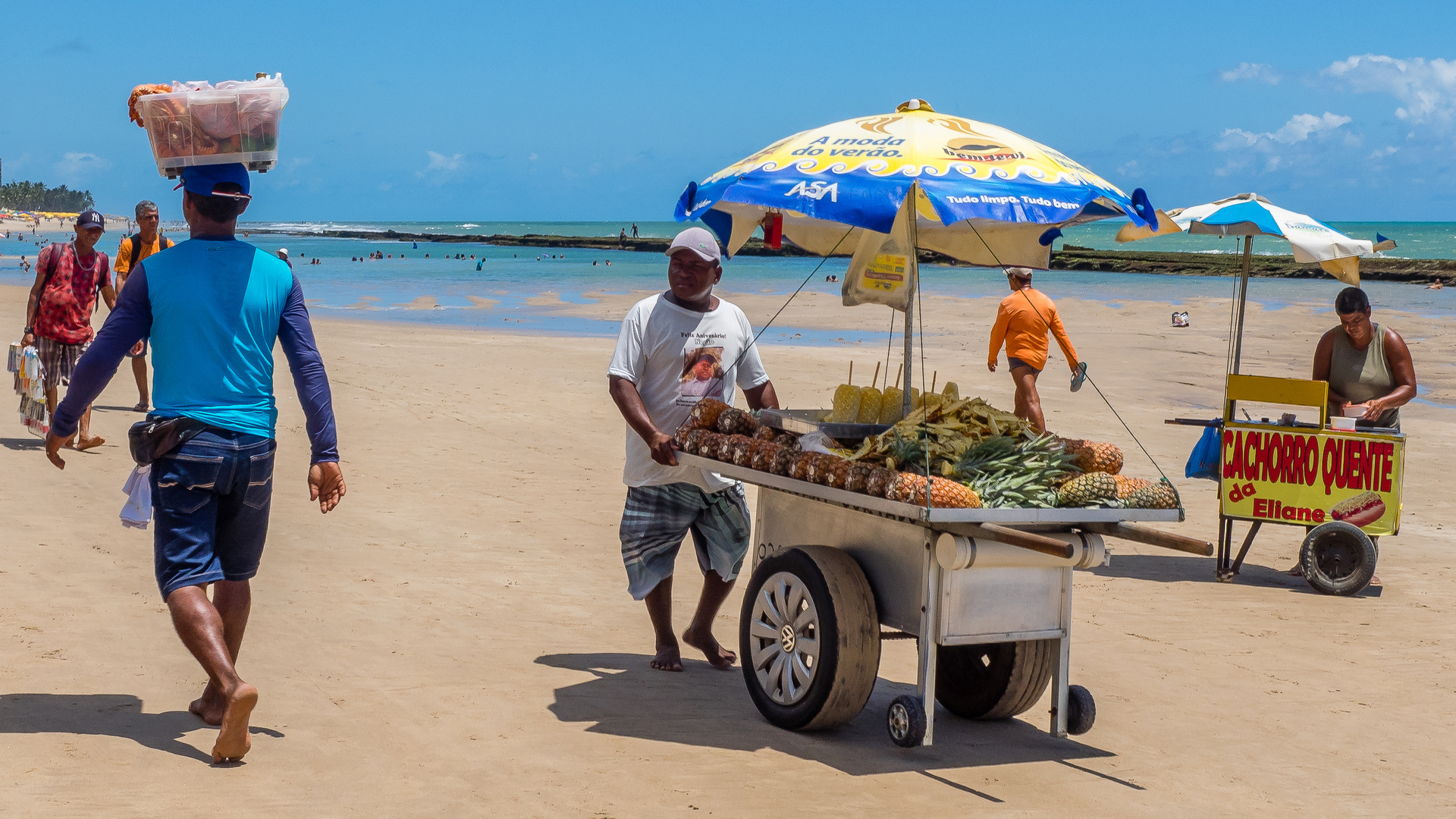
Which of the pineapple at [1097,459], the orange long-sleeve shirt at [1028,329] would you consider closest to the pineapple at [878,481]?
the pineapple at [1097,459]

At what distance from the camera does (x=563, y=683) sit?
5.43 m

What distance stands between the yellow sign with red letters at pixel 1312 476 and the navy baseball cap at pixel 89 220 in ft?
24.6

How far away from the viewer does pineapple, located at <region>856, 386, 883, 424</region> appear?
18.4 ft

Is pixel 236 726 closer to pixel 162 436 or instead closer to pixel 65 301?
pixel 162 436

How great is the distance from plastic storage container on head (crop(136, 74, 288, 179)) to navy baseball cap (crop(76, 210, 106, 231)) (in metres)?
5.27

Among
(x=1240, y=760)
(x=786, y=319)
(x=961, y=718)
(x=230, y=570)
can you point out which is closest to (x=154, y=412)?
(x=230, y=570)

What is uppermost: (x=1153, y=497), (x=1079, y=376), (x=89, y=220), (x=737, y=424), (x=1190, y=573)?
(x=89, y=220)

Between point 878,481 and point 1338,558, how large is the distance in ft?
14.3

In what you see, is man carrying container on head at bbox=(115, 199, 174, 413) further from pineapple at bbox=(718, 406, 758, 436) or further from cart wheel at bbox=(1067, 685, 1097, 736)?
cart wheel at bbox=(1067, 685, 1097, 736)

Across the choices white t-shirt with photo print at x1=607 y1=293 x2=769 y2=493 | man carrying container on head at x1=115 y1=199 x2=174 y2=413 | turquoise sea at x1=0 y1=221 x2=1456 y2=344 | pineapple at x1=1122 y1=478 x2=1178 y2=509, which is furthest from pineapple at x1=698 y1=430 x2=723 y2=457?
turquoise sea at x1=0 y1=221 x2=1456 y2=344

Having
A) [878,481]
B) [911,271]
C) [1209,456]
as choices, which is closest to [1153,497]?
[878,481]

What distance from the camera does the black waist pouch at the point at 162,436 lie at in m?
4.13

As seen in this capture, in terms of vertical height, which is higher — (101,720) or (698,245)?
(698,245)

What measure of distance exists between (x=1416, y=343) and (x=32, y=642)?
26132mm
